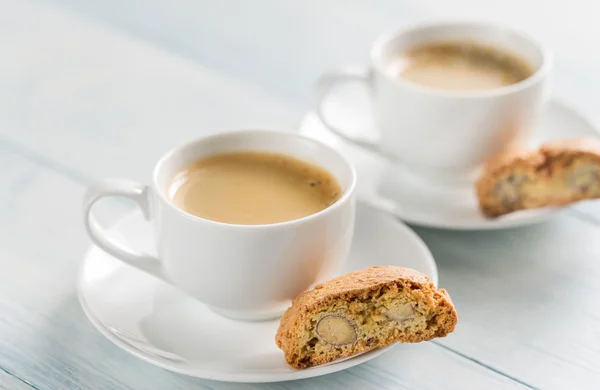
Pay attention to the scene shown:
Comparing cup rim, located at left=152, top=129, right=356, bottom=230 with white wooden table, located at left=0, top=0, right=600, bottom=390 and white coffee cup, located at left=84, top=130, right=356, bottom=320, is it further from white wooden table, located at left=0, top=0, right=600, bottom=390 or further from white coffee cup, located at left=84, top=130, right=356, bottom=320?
white wooden table, located at left=0, top=0, right=600, bottom=390

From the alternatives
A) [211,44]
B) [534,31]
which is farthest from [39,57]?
[534,31]

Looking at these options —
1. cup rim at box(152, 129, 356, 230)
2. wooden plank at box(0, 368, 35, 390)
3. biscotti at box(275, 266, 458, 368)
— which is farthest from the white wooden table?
cup rim at box(152, 129, 356, 230)

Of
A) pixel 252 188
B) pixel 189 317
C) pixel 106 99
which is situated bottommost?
pixel 106 99

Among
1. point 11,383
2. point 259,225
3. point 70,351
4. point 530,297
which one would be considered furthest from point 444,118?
point 11,383

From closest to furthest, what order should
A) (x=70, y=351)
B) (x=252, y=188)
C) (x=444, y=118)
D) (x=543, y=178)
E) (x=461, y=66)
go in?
(x=70, y=351) < (x=252, y=188) < (x=543, y=178) < (x=444, y=118) < (x=461, y=66)

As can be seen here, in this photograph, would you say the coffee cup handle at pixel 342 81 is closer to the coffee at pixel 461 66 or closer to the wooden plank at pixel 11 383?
the coffee at pixel 461 66

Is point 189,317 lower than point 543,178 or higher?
lower

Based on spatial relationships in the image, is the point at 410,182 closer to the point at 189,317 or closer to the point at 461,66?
the point at 461,66
